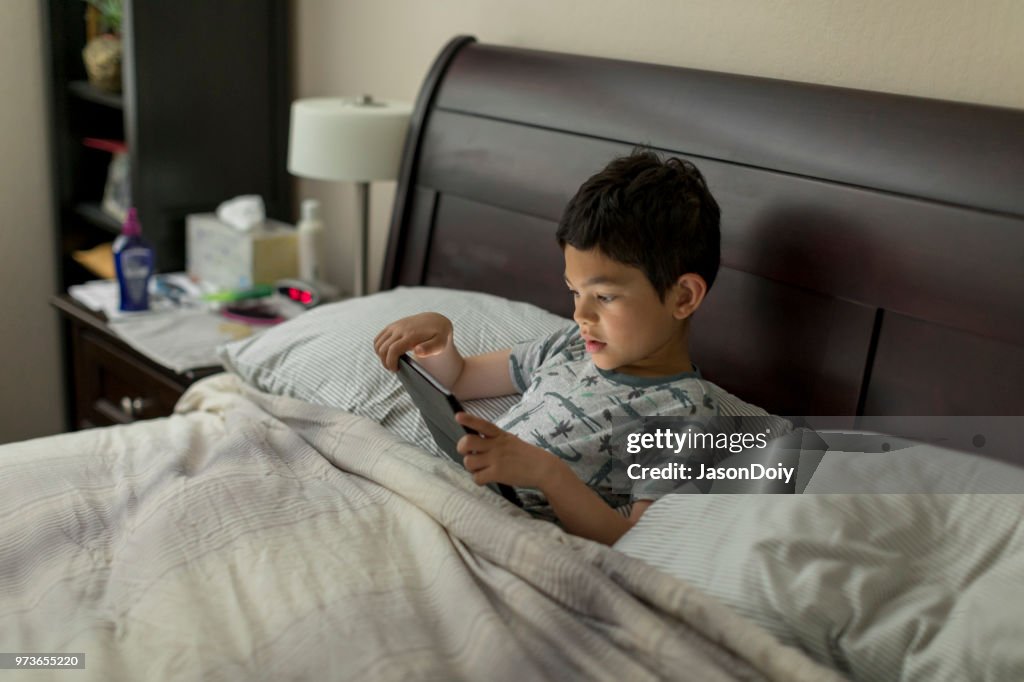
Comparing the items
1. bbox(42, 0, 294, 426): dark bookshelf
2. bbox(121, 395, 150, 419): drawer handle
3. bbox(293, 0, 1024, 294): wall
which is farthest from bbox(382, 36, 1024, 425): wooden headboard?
bbox(42, 0, 294, 426): dark bookshelf

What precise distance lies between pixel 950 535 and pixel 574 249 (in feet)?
1.89

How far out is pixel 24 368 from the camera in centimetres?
287

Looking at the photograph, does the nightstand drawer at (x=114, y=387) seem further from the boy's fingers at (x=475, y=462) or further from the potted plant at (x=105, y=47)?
the boy's fingers at (x=475, y=462)

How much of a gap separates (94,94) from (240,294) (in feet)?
2.36

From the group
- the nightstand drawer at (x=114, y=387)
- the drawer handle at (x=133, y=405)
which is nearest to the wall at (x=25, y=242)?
the nightstand drawer at (x=114, y=387)

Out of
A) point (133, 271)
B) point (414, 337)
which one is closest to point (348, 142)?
point (133, 271)

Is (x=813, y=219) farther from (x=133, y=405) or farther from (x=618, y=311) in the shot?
(x=133, y=405)

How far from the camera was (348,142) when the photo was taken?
6.97 feet

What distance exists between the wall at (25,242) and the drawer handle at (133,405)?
76cm

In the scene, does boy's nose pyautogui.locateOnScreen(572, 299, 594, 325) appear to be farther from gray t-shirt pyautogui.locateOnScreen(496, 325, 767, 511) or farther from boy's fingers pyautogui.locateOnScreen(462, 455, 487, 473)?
boy's fingers pyautogui.locateOnScreen(462, 455, 487, 473)

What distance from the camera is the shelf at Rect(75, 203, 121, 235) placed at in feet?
8.75

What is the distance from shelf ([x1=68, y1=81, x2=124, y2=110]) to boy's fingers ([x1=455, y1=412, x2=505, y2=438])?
67.8 inches

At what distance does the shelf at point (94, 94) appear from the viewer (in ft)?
8.34

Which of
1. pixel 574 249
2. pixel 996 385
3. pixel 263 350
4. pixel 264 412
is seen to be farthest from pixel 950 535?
pixel 263 350
